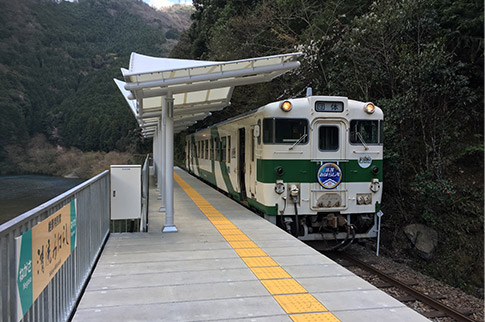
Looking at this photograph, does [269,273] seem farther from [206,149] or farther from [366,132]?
[206,149]

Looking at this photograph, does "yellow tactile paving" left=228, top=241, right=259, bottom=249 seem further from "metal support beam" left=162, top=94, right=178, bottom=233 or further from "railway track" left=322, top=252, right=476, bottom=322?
"railway track" left=322, top=252, right=476, bottom=322

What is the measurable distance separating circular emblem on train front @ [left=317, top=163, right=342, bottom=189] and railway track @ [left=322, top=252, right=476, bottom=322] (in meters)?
1.66

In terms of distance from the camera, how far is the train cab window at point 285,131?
839cm

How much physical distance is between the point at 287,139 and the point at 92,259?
4508 mm

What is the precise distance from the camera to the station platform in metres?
4.02

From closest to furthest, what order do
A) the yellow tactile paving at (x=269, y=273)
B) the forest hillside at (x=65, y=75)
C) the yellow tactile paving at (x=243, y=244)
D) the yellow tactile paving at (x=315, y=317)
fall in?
the yellow tactile paving at (x=315, y=317), the yellow tactile paving at (x=269, y=273), the yellow tactile paving at (x=243, y=244), the forest hillside at (x=65, y=75)

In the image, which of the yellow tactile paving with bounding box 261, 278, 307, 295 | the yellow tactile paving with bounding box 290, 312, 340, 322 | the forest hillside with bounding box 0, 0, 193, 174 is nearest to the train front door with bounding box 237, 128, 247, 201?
the yellow tactile paving with bounding box 261, 278, 307, 295

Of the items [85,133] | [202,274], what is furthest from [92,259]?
[85,133]

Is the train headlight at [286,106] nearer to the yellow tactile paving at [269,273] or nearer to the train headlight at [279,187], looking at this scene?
the train headlight at [279,187]

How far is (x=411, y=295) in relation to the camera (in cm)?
668

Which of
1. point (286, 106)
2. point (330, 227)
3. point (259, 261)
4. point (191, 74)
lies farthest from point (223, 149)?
point (259, 261)

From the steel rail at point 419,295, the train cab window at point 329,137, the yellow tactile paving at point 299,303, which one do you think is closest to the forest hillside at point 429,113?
the steel rail at point 419,295

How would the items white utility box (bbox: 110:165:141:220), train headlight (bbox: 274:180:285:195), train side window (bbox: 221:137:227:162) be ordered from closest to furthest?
white utility box (bbox: 110:165:141:220) → train headlight (bbox: 274:180:285:195) → train side window (bbox: 221:137:227:162)

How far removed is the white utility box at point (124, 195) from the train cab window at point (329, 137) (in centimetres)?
385
